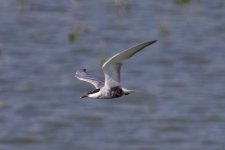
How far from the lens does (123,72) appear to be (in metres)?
14.5

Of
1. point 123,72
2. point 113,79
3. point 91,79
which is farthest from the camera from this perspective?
point 123,72

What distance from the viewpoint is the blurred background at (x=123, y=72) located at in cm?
1334

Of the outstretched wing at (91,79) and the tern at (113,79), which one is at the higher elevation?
the tern at (113,79)

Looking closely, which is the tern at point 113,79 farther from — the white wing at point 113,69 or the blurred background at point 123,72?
the blurred background at point 123,72

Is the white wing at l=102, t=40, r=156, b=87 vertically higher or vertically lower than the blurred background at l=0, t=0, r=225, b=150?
higher

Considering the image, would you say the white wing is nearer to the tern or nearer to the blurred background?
the tern

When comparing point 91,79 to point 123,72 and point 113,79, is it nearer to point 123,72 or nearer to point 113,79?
point 113,79

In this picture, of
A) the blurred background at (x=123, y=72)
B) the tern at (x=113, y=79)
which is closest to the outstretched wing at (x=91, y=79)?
the tern at (x=113, y=79)

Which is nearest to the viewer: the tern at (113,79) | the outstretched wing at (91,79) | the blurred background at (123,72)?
the tern at (113,79)

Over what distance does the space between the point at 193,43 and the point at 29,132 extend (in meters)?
3.73

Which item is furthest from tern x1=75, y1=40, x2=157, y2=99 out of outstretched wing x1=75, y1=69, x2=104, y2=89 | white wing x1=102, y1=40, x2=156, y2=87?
outstretched wing x1=75, y1=69, x2=104, y2=89

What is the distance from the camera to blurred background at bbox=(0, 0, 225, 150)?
43.8 ft

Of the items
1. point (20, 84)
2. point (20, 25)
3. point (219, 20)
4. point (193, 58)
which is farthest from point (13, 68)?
point (219, 20)

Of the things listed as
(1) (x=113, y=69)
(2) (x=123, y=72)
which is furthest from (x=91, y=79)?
(2) (x=123, y=72)
